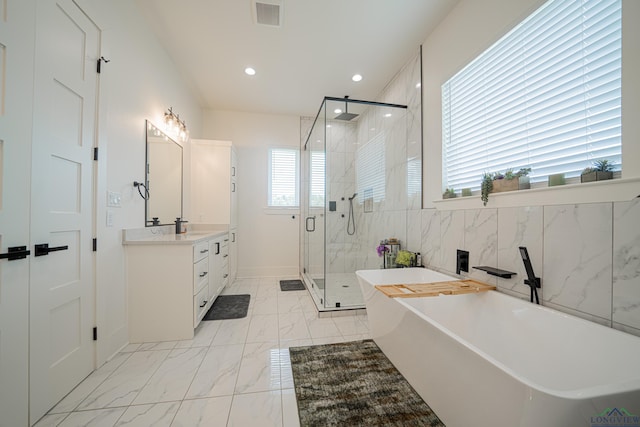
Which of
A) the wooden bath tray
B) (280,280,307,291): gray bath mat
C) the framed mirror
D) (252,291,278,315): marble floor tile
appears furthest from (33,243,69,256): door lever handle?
(280,280,307,291): gray bath mat

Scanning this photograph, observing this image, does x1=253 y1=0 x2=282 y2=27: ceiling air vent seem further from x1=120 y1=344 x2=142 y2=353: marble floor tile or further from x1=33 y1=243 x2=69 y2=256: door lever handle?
x1=120 y1=344 x2=142 y2=353: marble floor tile

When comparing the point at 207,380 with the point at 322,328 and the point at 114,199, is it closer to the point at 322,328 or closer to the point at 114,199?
the point at 322,328

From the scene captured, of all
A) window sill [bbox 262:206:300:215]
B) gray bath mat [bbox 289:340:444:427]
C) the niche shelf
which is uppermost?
window sill [bbox 262:206:300:215]

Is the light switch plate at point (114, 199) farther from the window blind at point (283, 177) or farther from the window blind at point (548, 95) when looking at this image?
the window blind at point (548, 95)

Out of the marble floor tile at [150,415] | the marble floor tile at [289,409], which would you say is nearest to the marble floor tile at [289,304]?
the marble floor tile at [289,409]

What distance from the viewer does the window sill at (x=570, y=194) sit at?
1046 mm

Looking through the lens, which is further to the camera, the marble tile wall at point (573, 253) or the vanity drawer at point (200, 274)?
the vanity drawer at point (200, 274)

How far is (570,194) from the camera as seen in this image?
1.24 metres

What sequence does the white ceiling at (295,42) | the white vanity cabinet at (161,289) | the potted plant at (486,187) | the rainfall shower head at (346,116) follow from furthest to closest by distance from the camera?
the rainfall shower head at (346,116)
the white ceiling at (295,42)
the white vanity cabinet at (161,289)
the potted plant at (486,187)

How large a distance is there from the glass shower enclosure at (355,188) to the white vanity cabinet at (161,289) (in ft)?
4.45

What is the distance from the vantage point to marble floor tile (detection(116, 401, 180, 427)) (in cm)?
120

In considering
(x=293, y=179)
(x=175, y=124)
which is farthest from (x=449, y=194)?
(x=175, y=124)

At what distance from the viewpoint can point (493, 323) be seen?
1.50 metres

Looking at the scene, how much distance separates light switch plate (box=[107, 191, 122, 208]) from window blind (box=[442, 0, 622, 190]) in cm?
294
